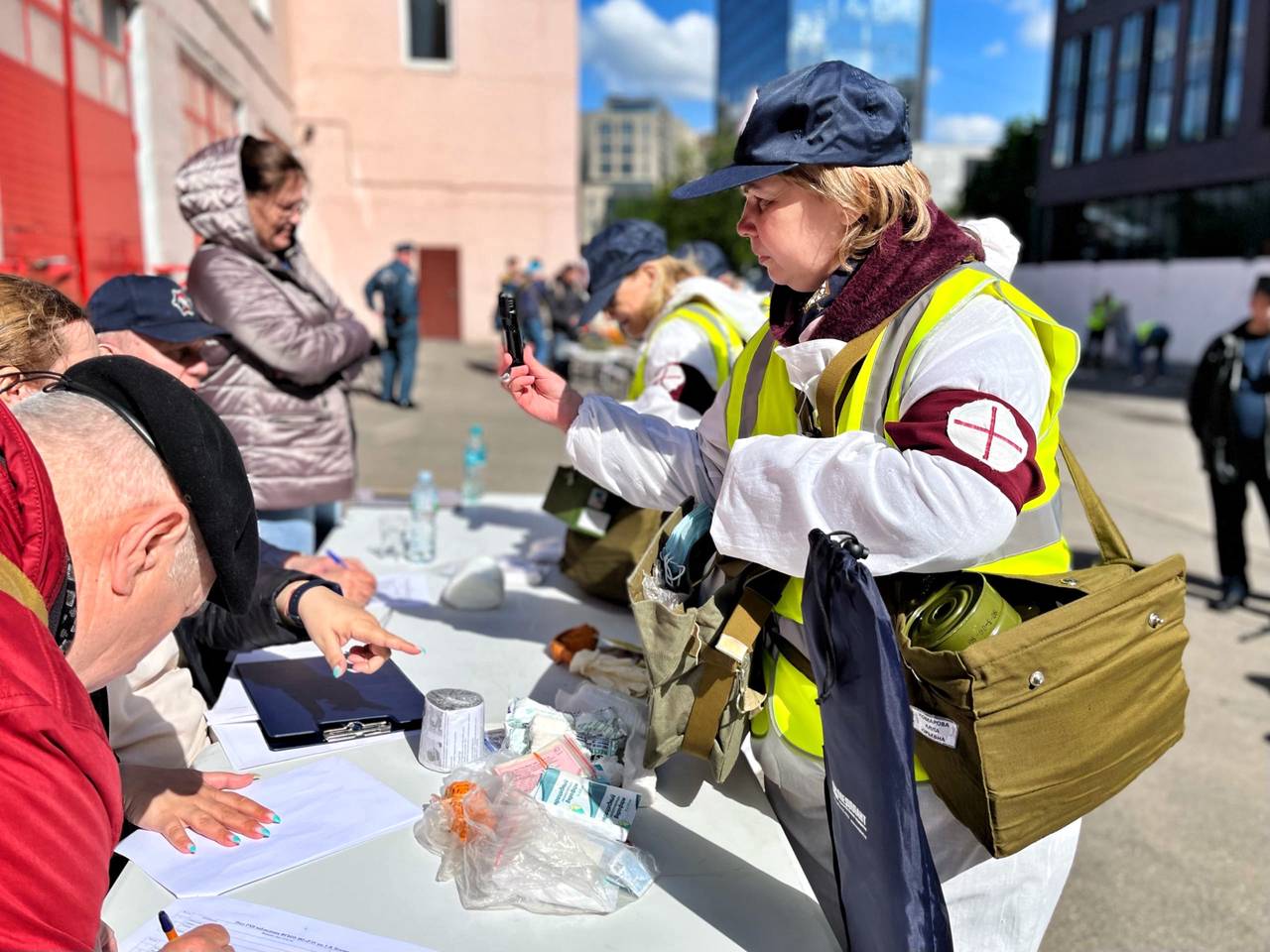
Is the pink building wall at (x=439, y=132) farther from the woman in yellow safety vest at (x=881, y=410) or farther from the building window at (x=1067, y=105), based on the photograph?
the building window at (x=1067, y=105)

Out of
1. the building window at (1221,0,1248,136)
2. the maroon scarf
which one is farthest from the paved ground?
the building window at (1221,0,1248,136)

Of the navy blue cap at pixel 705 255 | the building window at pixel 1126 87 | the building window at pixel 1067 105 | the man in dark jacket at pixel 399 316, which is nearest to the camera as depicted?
the navy blue cap at pixel 705 255

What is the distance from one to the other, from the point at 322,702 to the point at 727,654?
90cm

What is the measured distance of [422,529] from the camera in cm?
312

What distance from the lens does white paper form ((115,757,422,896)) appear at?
1.35m

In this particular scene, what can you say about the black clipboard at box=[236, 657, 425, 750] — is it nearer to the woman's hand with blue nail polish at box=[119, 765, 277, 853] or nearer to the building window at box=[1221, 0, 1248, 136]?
the woman's hand with blue nail polish at box=[119, 765, 277, 853]

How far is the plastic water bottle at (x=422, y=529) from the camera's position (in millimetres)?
3027

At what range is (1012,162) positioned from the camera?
159ft

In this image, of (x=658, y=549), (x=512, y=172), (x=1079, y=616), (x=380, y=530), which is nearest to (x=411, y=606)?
(x=380, y=530)

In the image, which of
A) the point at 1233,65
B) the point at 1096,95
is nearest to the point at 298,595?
the point at 1233,65

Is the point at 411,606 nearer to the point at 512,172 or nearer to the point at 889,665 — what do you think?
the point at 889,665

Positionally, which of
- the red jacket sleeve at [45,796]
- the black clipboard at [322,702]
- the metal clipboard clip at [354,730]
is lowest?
the metal clipboard clip at [354,730]

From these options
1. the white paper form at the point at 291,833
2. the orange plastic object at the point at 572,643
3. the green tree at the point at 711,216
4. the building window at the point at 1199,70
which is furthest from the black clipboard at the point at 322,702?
the building window at the point at 1199,70

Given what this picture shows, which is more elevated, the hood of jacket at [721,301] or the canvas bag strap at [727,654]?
the hood of jacket at [721,301]
